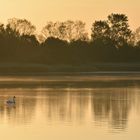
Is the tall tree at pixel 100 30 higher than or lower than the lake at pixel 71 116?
higher

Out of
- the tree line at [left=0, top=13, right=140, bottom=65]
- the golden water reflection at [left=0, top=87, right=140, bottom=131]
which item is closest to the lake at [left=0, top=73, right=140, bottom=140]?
the golden water reflection at [left=0, top=87, right=140, bottom=131]

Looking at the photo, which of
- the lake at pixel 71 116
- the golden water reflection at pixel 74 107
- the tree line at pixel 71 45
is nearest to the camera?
the lake at pixel 71 116

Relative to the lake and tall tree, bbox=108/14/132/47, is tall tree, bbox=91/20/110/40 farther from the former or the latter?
the lake

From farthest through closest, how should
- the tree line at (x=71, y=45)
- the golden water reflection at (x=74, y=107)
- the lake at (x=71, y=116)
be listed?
the tree line at (x=71, y=45) < the golden water reflection at (x=74, y=107) < the lake at (x=71, y=116)

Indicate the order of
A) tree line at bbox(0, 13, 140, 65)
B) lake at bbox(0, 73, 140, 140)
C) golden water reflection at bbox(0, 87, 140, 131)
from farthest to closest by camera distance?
tree line at bbox(0, 13, 140, 65) < golden water reflection at bbox(0, 87, 140, 131) < lake at bbox(0, 73, 140, 140)

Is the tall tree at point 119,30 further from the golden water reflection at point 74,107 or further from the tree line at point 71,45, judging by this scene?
the golden water reflection at point 74,107

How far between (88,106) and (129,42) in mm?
94277

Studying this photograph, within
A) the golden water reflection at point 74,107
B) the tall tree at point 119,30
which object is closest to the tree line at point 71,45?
the tall tree at point 119,30

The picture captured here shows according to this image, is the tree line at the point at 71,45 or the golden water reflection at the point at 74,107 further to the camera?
the tree line at the point at 71,45

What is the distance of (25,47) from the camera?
116 meters

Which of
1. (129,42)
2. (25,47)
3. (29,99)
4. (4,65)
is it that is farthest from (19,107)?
(129,42)

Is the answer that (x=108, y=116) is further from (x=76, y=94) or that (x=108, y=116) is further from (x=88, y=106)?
(x=76, y=94)

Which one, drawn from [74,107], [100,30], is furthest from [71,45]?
[74,107]

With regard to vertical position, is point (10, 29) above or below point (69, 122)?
above
